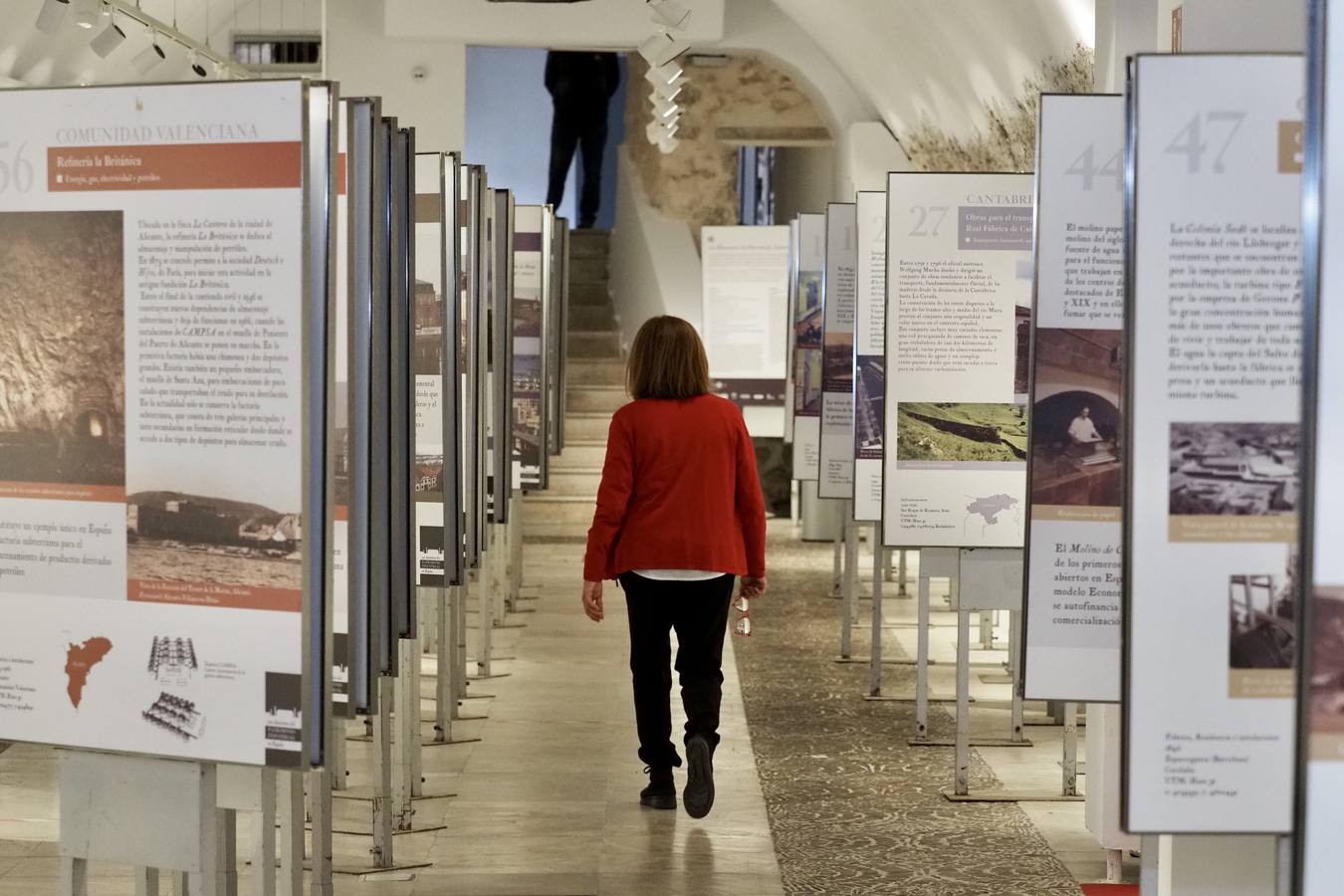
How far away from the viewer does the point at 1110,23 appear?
4633 mm

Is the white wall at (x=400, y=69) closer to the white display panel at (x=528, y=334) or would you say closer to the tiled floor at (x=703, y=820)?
the white display panel at (x=528, y=334)

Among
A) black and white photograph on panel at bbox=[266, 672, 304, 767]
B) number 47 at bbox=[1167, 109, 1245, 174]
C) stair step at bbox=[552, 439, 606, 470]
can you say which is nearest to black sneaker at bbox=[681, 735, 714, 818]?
black and white photograph on panel at bbox=[266, 672, 304, 767]

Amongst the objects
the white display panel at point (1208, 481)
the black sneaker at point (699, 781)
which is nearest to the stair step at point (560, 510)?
the black sneaker at point (699, 781)

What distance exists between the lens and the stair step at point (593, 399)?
14.3 m

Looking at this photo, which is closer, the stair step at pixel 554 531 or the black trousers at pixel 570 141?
the stair step at pixel 554 531

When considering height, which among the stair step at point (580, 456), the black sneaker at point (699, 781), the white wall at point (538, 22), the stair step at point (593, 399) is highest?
the white wall at point (538, 22)

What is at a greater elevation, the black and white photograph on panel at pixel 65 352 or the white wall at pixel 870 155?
the white wall at pixel 870 155

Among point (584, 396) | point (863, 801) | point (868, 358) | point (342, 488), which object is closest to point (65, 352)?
point (342, 488)

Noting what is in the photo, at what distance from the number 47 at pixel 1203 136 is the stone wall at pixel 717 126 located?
12850 millimetres

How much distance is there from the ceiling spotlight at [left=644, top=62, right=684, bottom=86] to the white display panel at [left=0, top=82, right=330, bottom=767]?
904 centimetres

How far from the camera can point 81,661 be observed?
261cm

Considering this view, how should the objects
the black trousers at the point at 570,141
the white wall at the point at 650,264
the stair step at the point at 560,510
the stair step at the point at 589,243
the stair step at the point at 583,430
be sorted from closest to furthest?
the stair step at the point at 560,510, the stair step at the point at 583,430, the white wall at the point at 650,264, the black trousers at the point at 570,141, the stair step at the point at 589,243

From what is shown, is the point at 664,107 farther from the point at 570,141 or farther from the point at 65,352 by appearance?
the point at 65,352

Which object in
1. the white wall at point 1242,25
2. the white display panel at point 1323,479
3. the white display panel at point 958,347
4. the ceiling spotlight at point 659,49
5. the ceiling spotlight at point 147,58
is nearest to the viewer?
the white display panel at point 1323,479
